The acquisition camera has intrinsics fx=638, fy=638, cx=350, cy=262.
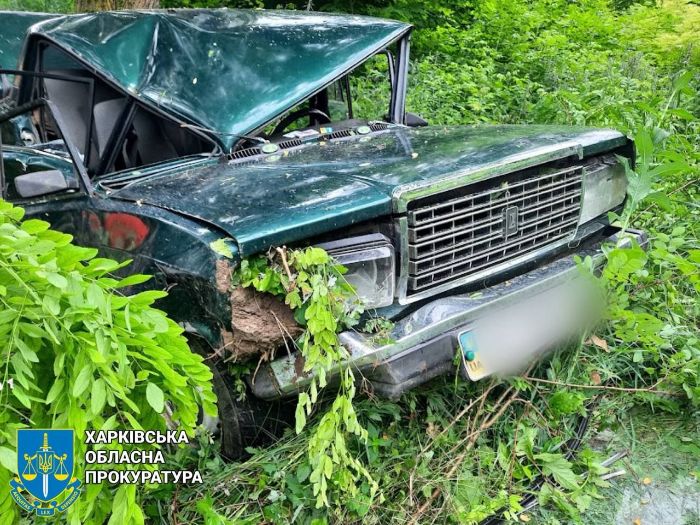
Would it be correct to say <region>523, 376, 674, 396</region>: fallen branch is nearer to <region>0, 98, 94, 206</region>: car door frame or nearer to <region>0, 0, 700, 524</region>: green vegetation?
<region>0, 0, 700, 524</region>: green vegetation

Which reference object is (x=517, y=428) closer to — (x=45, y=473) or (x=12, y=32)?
(x=45, y=473)

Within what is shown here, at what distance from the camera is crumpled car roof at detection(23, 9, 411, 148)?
10.1ft

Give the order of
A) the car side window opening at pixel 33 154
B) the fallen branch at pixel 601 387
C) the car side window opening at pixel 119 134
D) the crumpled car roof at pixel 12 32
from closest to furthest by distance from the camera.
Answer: the fallen branch at pixel 601 387
the car side window opening at pixel 33 154
the car side window opening at pixel 119 134
the crumpled car roof at pixel 12 32

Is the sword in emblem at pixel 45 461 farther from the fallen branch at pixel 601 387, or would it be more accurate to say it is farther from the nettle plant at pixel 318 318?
the fallen branch at pixel 601 387

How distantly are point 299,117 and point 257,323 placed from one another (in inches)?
69.5

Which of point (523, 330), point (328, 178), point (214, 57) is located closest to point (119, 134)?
point (214, 57)

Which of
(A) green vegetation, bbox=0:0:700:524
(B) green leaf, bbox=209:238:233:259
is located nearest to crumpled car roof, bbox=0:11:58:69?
(B) green leaf, bbox=209:238:233:259

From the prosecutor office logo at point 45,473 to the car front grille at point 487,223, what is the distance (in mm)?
1296

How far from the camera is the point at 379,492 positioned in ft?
8.08

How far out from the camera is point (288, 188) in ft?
8.10

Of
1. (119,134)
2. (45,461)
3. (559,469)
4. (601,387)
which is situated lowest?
(559,469)

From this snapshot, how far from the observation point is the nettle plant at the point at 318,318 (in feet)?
6.89

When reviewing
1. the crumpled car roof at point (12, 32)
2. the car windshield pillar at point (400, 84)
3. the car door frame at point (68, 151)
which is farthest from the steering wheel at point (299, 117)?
the crumpled car roof at point (12, 32)

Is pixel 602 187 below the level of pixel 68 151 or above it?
below
